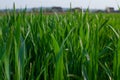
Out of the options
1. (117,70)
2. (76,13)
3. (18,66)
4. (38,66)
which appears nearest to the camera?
(18,66)

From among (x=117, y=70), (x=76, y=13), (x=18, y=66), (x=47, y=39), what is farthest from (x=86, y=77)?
(x=76, y=13)

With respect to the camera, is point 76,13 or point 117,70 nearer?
point 117,70

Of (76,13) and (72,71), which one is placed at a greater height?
(76,13)

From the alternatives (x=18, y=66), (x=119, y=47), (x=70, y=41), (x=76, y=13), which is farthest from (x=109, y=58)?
(x=76, y=13)

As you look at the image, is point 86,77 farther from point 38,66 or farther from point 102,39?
point 102,39

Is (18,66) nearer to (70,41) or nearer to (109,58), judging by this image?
(70,41)

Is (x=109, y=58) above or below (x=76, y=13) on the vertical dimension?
below

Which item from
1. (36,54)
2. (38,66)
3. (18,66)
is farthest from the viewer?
(36,54)

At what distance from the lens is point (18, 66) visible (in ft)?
1.60

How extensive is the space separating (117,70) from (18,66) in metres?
0.23

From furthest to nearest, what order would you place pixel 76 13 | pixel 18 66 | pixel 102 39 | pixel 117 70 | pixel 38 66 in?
pixel 76 13
pixel 102 39
pixel 38 66
pixel 117 70
pixel 18 66

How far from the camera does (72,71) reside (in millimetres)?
730

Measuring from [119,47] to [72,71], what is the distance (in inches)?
6.3

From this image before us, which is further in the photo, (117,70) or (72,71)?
(72,71)
